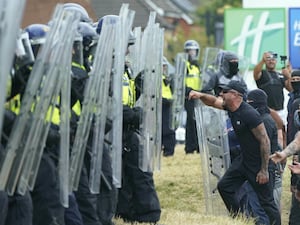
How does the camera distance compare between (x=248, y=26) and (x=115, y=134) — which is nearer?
A: (x=115, y=134)

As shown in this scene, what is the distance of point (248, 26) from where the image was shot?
24547 mm

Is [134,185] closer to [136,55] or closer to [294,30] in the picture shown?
[136,55]

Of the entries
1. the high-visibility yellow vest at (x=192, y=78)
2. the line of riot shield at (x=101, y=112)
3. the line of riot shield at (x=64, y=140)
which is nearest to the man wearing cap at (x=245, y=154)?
the line of riot shield at (x=101, y=112)

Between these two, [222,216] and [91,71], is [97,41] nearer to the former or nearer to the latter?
[91,71]

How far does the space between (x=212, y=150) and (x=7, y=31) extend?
7.51 meters

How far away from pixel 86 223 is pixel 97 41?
1.60 m

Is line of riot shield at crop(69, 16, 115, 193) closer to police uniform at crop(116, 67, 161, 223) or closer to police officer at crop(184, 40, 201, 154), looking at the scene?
police uniform at crop(116, 67, 161, 223)

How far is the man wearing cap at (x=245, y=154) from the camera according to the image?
12.2 m

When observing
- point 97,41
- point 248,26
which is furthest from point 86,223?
point 248,26

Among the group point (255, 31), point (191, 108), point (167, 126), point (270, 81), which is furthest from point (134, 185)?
point (255, 31)

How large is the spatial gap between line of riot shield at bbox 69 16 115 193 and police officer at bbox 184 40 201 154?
8788mm

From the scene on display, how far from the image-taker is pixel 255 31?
24.6 m

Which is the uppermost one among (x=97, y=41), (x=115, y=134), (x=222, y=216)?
(x=97, y=41)

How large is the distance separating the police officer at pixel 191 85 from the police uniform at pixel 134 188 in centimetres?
675
